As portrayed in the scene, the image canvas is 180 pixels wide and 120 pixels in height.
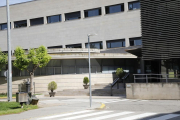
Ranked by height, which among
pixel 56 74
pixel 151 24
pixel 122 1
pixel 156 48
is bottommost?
pixel 56 74

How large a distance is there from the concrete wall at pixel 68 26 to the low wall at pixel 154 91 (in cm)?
1640

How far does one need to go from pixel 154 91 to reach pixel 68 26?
2356 centimetres

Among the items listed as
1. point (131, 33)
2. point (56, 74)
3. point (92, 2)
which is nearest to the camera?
point (56, 74)

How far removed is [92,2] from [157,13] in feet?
60.8

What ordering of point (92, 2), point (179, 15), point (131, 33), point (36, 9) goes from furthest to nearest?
point (36, 9) < point (92, 2) < point (131, 33) < point (179, 15)

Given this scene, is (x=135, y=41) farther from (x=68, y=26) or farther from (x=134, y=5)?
(x=68, y=26)

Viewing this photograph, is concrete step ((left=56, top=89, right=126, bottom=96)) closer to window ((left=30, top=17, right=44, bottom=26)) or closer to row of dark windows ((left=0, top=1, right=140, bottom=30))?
row of dark windows ((left=0, top=1, right=140, bottom=30))

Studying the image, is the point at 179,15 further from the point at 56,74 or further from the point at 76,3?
the point at 76,3

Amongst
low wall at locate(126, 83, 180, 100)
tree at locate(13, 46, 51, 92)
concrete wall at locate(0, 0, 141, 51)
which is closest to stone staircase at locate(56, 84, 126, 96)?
tree at locate(13, 46, 51, 92)

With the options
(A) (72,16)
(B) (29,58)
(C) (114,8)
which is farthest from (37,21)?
(B) (29,58)

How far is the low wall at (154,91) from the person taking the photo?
73.7 feet

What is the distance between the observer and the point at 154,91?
912 inches

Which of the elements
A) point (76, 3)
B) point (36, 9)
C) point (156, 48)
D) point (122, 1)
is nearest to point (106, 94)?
point (156, 48)

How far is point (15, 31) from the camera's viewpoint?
156ft
